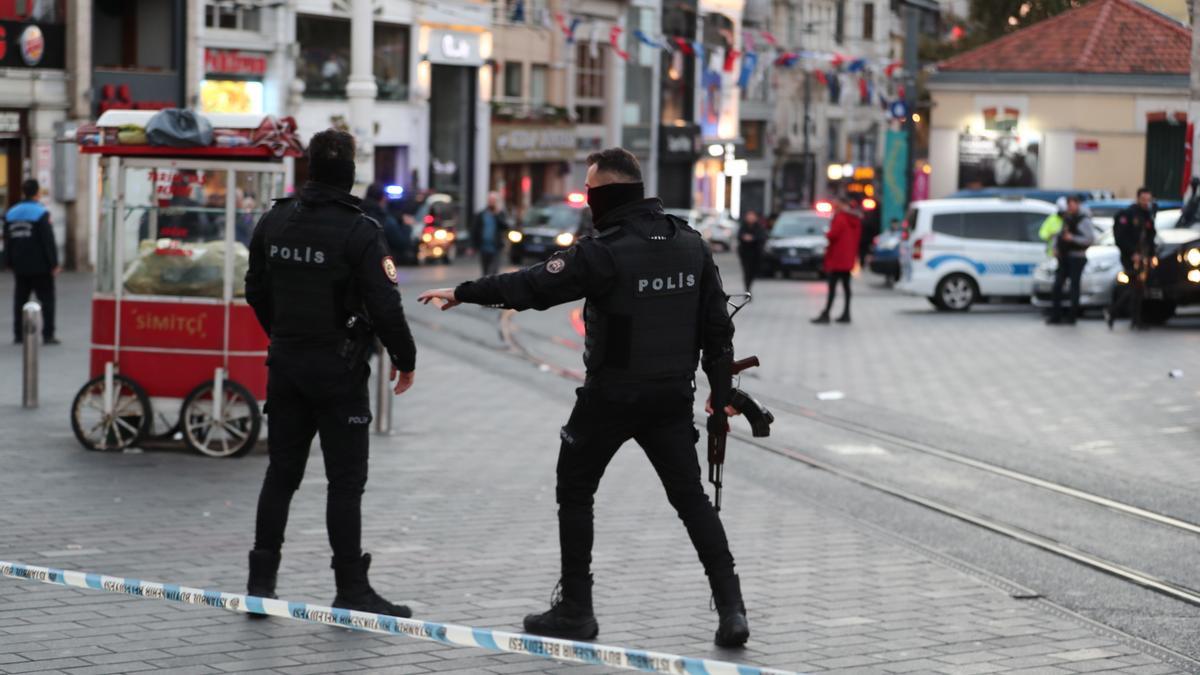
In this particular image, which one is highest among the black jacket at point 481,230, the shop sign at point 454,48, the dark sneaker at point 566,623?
the shop sign at point 454,48

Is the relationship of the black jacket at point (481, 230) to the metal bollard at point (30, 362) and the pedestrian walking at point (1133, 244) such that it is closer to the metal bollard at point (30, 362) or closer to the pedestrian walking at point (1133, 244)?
the pedestrian walking at point (1133, 244)

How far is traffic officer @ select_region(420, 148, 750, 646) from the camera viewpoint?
6945 millimetres

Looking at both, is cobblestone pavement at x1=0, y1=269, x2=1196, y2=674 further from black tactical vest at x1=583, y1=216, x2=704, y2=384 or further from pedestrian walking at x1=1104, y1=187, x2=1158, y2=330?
pedestrian walking at x1=1104, y1=187, x2=1158, y2=330

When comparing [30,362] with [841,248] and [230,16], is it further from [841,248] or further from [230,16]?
[230,16]

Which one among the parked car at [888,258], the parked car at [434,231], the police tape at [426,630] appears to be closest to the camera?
the police tape at [426,630]

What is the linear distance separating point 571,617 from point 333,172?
6.02 feet

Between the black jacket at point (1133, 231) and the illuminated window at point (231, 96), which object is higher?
the illuminated window at point (231, 96)

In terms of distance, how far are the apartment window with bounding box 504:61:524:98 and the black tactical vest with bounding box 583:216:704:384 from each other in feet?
174

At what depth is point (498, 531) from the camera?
9.88m

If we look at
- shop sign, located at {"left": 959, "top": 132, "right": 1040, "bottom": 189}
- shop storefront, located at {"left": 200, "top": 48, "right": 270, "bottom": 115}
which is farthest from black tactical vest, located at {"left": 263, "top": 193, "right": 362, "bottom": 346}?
shop sign, located at {"left": 959, "top": 132, "right": 1040, "bottom": 189}

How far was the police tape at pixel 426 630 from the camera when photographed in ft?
18.3

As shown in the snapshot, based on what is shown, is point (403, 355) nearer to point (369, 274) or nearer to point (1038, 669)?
point (369, 274)

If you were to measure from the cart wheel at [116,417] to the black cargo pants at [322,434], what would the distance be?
16.3ft

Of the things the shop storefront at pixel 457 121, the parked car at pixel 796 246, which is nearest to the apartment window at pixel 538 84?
the shop storefront at pixel 457 121
